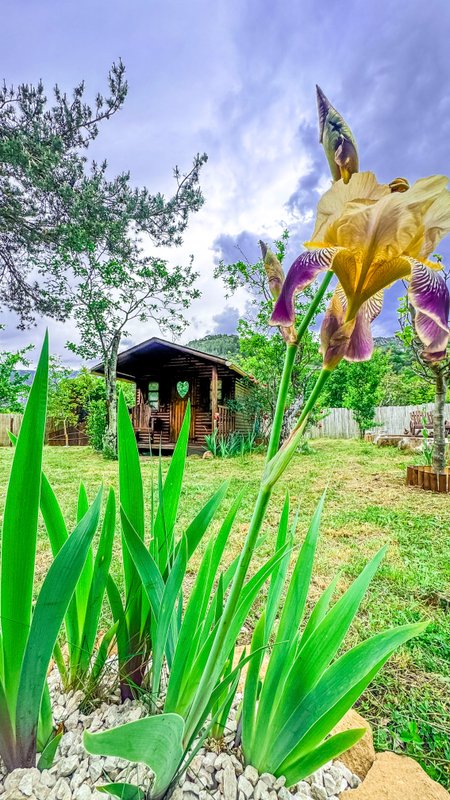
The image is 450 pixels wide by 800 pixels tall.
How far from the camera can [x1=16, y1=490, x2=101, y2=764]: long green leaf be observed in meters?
0.63

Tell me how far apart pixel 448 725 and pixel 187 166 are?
11.5 metres

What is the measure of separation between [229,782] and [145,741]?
43 cm

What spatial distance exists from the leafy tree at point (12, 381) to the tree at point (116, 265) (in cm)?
294

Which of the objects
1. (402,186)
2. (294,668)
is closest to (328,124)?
(402,186)

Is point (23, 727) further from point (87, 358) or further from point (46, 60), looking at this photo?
point (87, 358)

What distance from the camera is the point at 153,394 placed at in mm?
13508

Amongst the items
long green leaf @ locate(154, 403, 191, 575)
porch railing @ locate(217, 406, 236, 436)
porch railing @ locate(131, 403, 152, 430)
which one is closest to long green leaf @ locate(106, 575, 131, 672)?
long green leaf @ locate(154, 403, 191, 575)

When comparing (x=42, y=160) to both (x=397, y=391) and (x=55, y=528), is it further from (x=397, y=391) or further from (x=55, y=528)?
(x=397, y=391)

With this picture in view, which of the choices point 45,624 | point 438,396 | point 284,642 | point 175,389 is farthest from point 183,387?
point 45,624

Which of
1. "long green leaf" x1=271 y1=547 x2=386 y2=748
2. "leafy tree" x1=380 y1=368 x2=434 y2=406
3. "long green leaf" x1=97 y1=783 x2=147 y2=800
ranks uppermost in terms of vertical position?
"leafy tree" x1=380 y1=368 x2=434 y2=406

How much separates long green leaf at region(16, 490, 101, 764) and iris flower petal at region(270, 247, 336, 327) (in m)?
0.55

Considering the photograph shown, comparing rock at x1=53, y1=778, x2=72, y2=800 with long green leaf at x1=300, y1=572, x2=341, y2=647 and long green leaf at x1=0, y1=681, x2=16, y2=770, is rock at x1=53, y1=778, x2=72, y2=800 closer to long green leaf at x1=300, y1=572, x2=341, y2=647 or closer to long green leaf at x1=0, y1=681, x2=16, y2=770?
long green leaf at x1=0, y1=681, x2=16, y2=770

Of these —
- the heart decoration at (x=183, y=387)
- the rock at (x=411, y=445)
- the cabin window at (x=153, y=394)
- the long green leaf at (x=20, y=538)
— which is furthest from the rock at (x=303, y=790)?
the cabin window at (x=153, y=394)

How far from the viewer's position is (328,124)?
55 centimetres
